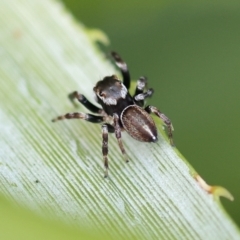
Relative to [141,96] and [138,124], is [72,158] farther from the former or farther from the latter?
[141,96]

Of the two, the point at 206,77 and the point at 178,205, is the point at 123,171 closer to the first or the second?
the point at 178,205

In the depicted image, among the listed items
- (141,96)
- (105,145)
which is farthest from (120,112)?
(105,145)

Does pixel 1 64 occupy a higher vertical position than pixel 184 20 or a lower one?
higher

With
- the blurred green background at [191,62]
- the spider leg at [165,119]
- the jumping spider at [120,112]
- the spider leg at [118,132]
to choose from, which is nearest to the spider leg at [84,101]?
the jumping spider at [120,112]

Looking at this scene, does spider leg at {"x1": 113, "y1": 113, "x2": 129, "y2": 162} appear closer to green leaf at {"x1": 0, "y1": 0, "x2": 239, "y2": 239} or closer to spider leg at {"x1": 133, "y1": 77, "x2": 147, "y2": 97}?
green leaf at {"x1": 0, "y1": 0, "x2": 239, "y2": 239}

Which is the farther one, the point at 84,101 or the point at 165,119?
the point at 84,101

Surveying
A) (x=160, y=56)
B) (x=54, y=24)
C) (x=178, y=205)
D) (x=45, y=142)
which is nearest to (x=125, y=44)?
(x=160, y=56)

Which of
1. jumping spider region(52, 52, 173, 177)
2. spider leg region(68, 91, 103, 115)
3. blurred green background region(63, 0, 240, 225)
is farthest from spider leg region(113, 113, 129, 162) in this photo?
blurred green background region(63, 0, 240, 225)
